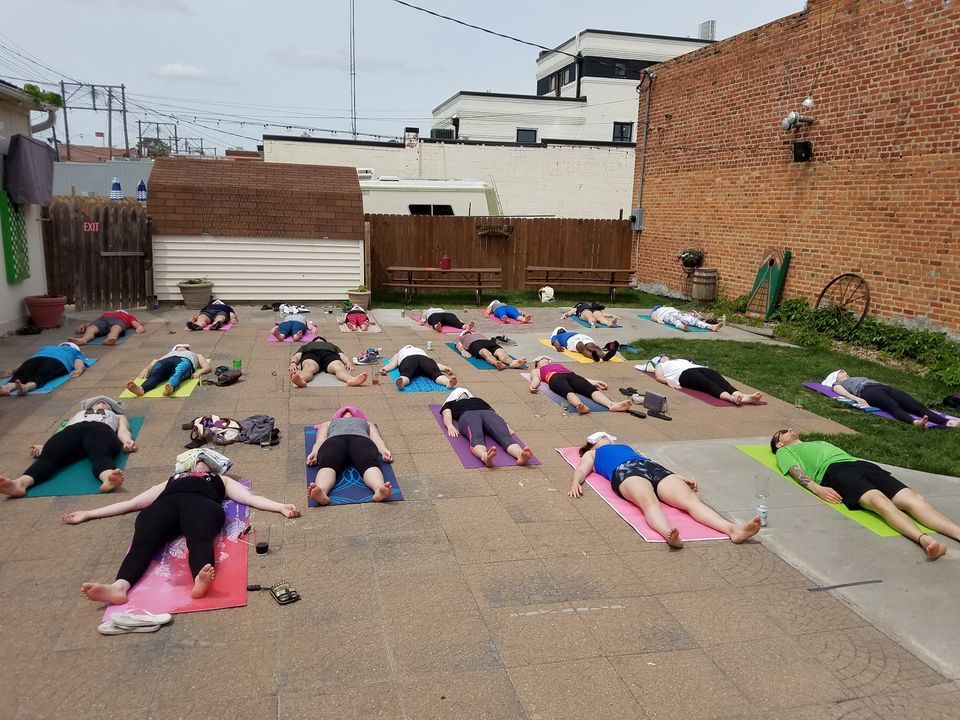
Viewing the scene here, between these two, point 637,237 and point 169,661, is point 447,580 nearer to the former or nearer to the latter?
point 169,661

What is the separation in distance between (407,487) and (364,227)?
11126mm

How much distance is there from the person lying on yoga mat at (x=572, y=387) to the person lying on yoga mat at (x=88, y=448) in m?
4.72

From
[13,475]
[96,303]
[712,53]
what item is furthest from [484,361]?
[712,53]

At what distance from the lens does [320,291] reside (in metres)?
15.5

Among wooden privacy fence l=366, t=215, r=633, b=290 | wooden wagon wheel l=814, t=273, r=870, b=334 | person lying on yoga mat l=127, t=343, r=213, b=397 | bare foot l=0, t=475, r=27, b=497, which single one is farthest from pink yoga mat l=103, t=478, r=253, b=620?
wooden privacy fence l=366, t=215, r=633, b=290

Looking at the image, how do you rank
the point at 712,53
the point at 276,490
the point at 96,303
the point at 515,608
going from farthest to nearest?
the point at 712,53 < the point at 96,303 < the point at 276,490 < the point at 515,608

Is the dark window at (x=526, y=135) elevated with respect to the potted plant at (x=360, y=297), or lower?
elevated

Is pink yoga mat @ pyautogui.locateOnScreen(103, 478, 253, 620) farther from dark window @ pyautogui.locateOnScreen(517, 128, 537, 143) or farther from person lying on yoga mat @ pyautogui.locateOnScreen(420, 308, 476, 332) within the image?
dark window @ pyautogui.locateOnScreen(517, 128, 537, 143)

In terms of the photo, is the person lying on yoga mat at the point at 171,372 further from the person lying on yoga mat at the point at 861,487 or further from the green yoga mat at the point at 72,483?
the person lying on yoga mat at the point at 861,487

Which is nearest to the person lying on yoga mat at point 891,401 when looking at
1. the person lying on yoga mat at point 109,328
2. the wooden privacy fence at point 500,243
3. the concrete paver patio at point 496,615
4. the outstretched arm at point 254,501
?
the concrete paver patio at point 496,615

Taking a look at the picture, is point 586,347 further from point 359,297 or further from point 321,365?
point 359,297

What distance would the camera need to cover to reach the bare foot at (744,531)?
4.62 meters

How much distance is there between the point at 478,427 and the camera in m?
6.50

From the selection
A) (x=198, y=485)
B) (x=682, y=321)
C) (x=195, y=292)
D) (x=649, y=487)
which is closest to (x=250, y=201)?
(x=195, y=292)
